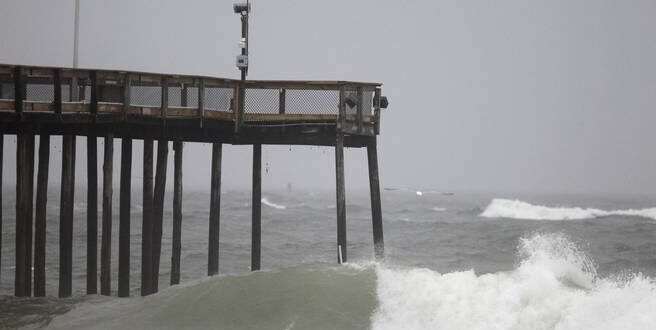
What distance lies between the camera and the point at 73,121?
19.0m

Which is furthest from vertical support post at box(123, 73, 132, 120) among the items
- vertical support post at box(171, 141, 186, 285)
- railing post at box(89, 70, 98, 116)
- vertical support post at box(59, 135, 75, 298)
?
vertical support post at box(171, 141, 186, 285)

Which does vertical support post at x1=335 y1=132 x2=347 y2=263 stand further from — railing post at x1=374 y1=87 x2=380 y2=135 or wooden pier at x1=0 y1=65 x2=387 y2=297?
railing post at x1=374 y1=87 x2=380 y2=135

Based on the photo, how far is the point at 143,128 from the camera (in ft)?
65.4

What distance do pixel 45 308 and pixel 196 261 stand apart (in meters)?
15.0

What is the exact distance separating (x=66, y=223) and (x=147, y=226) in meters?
1.85

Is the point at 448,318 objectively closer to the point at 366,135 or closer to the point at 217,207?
the point at 366,135

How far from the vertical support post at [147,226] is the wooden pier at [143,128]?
24 millimetres

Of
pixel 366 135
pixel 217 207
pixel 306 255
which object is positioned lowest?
pixel 306 255

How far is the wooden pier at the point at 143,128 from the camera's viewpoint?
1906 cm

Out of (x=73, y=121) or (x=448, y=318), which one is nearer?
(x=448, y=318)

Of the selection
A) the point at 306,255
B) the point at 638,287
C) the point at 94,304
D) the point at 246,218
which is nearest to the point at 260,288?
the point at 94,304

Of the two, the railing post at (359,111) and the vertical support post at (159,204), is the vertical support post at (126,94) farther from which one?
the railing post at (359,111)

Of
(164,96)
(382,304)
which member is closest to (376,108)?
(164,96)

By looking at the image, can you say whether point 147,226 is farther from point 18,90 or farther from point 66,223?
point 18,90
